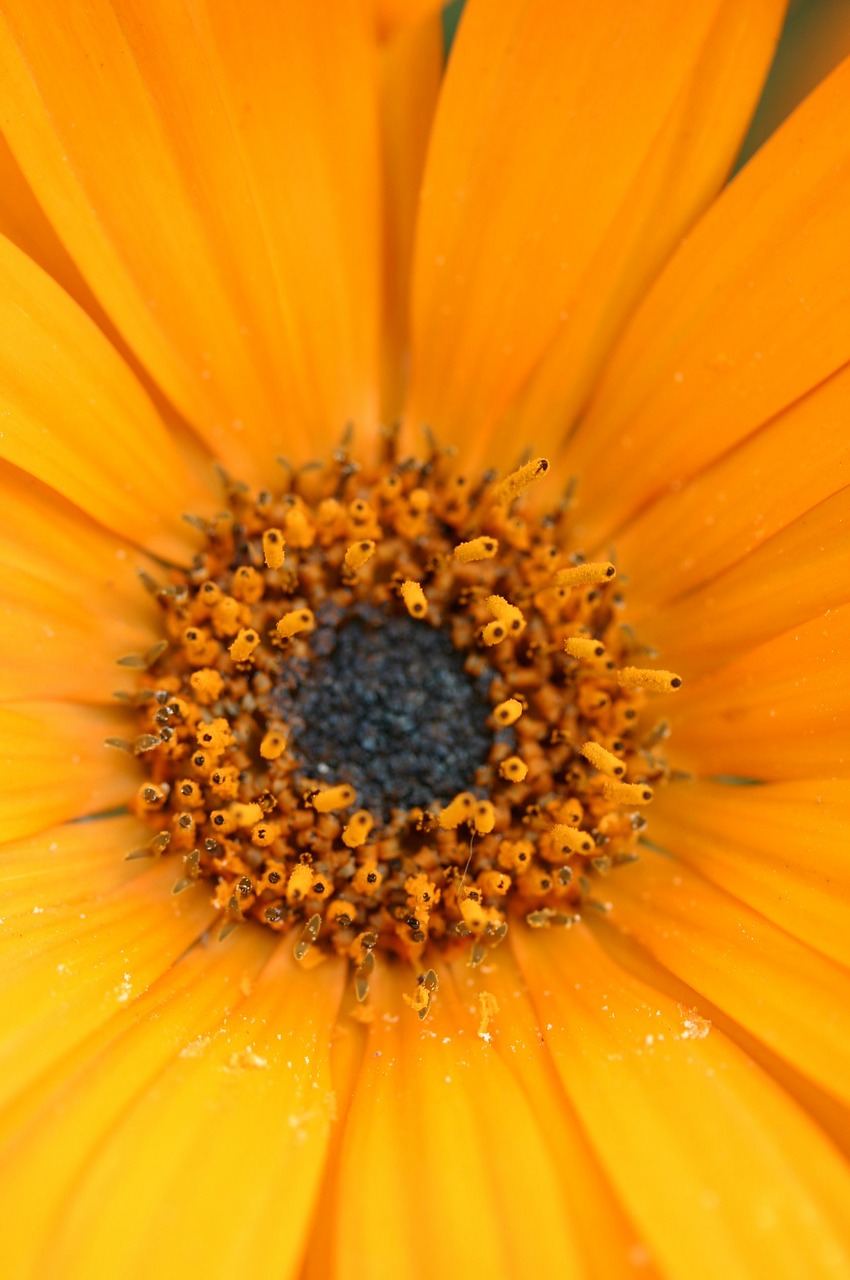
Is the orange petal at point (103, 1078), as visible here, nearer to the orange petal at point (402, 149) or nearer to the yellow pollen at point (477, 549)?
the yellow pollen at point (477, 549)

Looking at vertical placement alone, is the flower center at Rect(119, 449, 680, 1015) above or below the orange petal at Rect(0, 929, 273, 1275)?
above

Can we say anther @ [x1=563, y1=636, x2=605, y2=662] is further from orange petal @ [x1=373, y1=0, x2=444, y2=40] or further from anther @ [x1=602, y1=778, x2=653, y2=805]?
orange petal @ [x1=373, y1=0, x2=444, y2=40]

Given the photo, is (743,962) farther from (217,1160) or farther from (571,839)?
(217,1160)

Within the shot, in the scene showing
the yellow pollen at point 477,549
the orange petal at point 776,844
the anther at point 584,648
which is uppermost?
the yellow pollen at point 477,549

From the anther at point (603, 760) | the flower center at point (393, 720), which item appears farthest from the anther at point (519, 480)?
the anther at point (603, 760)

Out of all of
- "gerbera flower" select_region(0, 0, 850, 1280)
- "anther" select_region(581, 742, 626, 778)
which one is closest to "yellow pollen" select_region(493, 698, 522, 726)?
"gerbera flower" select_region(0, 0, 850, 1280)

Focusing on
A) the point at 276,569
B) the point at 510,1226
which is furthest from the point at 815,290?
the point at 510,1226
